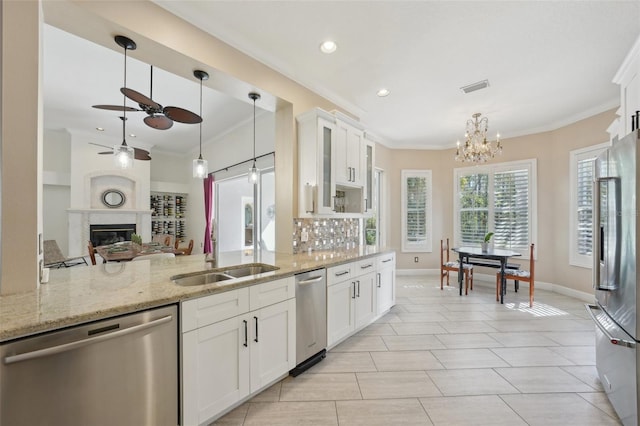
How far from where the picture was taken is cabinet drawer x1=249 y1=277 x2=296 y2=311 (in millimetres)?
1881

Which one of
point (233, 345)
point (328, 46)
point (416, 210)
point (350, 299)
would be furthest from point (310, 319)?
point (416, 210)

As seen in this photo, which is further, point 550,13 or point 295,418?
point 550,13

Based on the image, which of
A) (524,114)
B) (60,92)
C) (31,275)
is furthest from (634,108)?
(60,92)

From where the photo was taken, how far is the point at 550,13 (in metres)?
2.20

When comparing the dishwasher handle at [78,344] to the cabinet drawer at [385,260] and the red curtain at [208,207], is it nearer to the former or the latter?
the cabinet drawer at [385,260]

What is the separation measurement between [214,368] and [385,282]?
8.09 feet

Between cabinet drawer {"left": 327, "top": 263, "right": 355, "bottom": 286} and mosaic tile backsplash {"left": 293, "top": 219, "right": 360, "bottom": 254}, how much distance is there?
715 millimetres

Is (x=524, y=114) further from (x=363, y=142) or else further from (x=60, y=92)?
(x=60, y=92)

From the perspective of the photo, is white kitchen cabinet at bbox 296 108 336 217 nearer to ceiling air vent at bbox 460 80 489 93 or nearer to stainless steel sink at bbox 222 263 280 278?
stainless steel sink at bbox 222 263 280 278

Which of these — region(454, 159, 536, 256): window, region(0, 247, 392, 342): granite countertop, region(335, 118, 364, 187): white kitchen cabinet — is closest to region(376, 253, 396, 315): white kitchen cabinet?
region(335, 118, 364, 187): white kitchen cabinet

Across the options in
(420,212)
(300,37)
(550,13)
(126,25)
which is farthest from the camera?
(420,212)

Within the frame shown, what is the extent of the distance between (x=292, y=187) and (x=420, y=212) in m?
4.15

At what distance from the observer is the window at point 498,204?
5164 millimetres

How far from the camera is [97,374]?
123 centimetres
